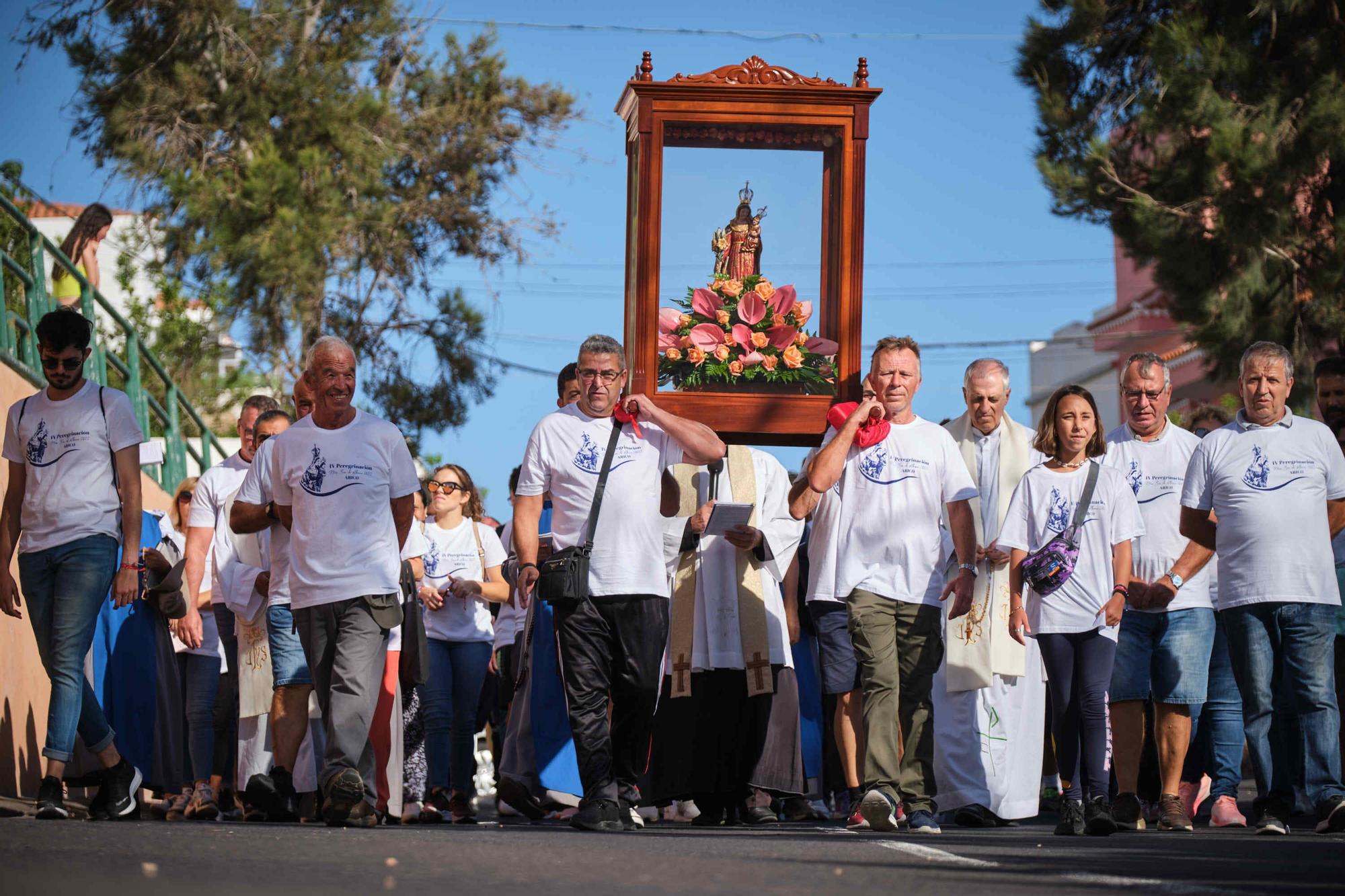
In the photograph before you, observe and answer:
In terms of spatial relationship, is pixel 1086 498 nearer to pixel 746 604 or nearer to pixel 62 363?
pixel 746 604

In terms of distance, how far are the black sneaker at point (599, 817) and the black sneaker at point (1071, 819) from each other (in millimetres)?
1865

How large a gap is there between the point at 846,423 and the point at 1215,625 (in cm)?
223

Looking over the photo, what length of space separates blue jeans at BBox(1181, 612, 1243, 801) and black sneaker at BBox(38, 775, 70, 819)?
16.9 ft

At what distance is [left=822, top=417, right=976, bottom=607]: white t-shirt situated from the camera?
927 centimetres

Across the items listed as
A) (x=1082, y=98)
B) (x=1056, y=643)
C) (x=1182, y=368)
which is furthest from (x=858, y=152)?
(x=1182, y=368)

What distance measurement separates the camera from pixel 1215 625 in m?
10.1

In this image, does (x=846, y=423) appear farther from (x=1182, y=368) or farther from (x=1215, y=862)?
(x=1182, y=368)

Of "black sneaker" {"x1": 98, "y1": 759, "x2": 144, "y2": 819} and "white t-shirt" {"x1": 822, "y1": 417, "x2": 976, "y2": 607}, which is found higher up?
"white t-shirt" {"x1": 822, "y1": 417, "x2": 976, "y2": 607}

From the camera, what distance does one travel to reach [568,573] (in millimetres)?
8805

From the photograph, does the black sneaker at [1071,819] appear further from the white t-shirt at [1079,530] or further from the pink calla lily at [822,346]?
the pink calla lily at [822,346]

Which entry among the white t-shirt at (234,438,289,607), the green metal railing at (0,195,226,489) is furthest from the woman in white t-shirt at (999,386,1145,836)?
the green metal railing at (0,195,226,489)

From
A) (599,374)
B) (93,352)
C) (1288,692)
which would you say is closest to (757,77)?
(599,374)

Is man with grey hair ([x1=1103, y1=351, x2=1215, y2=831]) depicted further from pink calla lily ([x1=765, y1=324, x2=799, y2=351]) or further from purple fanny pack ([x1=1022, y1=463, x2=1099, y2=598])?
pink calla lily ([x1=765, y1=324, x2=799, y2=351])

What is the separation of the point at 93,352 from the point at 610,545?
26.2 ft
